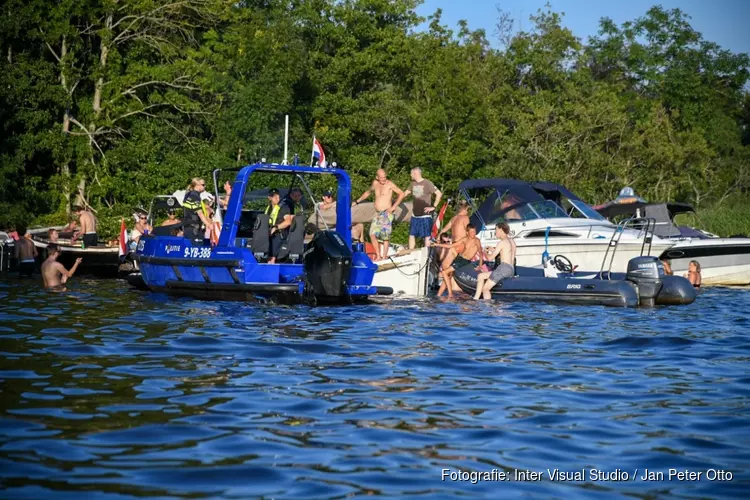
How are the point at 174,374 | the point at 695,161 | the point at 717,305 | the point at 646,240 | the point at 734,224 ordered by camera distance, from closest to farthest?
the point at 174,374, the point at 717,305, the point at 646,240, the point at 734,224, the point at 695,161

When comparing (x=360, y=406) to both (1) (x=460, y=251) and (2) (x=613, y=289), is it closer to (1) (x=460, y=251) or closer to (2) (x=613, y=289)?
(2) (x=613, y=289)

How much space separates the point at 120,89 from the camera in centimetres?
3259

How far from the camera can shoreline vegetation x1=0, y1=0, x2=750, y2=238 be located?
31.7m

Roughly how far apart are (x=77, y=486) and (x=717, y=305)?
14.6m

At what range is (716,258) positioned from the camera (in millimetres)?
23500

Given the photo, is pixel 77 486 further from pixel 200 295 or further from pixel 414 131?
pixel 414 131

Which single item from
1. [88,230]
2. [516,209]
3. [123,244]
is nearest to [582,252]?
[516,209]

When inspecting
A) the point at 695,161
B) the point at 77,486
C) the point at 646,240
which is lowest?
the point at 77,486

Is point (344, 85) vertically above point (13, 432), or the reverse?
point (344, 85)

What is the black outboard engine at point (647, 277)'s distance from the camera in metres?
17.4

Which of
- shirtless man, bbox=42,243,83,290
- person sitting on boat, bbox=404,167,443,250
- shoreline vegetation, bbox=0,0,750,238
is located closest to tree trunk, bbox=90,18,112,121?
shoreline vegetation, bbox=0,0,750,238

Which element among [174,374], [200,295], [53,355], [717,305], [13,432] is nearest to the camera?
[13,432]

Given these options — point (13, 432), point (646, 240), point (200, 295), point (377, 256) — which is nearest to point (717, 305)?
point (646, 240)

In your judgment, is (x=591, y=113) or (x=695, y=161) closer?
(x=591, y=113)
